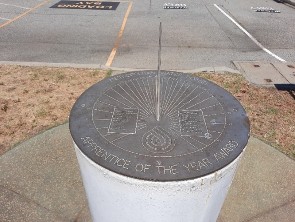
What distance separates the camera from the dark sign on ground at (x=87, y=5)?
45.3ft

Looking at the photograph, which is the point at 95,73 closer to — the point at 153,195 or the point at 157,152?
the point at 157,152

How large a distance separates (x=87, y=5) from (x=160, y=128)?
12.1 m

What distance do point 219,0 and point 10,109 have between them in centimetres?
1311

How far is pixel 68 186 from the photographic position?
15.1 feet

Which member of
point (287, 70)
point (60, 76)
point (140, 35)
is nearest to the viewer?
point (60, 76)

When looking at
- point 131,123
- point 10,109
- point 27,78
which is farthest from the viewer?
point 27,78

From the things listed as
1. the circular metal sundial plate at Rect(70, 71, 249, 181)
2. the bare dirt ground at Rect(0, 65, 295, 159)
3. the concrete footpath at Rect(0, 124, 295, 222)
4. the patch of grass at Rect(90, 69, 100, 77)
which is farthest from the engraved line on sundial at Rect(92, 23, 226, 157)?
the patch of grass at Rect(90, 69, 100, 77)

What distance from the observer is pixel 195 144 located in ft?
10.6

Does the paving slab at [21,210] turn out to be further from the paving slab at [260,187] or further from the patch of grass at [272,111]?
the patch of grass at [272,111]

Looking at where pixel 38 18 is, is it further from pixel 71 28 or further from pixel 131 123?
pixel 131 123

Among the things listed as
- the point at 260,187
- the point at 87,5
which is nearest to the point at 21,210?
the point at 260,187

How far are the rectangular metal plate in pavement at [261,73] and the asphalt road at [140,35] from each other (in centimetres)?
49

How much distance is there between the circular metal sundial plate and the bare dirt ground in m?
2.22

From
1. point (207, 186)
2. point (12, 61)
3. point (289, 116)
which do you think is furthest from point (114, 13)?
point (207, 186)
